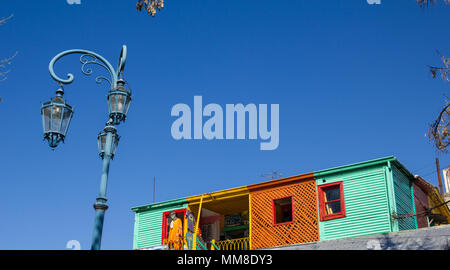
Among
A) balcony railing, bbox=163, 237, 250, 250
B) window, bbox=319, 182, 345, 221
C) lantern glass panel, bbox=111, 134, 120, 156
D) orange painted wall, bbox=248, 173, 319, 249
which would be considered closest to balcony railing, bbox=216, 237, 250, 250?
balcony railing, bbox=163, 237, 250, 250

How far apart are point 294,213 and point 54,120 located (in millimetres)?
13972

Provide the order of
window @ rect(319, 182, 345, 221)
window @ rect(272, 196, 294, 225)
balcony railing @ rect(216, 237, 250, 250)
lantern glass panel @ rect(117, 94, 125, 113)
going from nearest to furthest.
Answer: lantern glass panel @ rect(117, 94, 125, 113)
window @ rect(319, 182, 345, 221)
window @ rect(272, 196, 294, 225)
balcony railing @ rect(216, 237, 250, 250)

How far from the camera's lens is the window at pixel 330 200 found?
21375mm

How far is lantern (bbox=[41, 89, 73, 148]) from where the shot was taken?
10148mm

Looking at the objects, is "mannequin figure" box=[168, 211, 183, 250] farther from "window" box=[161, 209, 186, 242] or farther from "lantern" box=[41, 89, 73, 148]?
"lantern" box=[41, 89, 73, 148]

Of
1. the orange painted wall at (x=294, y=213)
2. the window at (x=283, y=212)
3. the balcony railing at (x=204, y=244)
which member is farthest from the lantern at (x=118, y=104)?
the window at (x=283, y=212)

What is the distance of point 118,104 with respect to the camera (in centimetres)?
1072

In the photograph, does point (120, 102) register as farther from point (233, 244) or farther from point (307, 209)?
point (233, 244)

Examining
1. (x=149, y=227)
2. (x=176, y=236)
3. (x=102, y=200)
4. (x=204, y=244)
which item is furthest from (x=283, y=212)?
(x=102, y=200)

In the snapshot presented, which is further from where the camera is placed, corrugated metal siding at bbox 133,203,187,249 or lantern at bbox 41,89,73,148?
corrugated metal siding at bbox 133,203,187,249

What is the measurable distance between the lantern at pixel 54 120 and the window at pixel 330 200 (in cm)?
1354

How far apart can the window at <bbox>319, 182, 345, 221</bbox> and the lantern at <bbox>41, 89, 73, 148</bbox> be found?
1354cm

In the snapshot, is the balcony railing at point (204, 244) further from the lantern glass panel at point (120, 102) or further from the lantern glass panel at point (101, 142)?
the lantern glass panel at point (120, 102)
